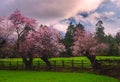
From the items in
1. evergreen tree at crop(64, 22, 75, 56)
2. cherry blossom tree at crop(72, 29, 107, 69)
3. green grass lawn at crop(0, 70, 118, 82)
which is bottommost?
green grass lawn at crop(0, 70, 118, 82)

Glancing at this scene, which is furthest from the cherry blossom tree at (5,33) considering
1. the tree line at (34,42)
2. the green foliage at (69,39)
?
the green foliage at (69,39)

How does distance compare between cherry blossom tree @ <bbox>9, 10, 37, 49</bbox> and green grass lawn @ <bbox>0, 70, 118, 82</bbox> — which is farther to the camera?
cherry blossom tree @ <bbox>9, 10, 37, 49</bbox>

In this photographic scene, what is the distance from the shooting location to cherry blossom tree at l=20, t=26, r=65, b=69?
58531 mm

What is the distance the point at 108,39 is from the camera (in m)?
144

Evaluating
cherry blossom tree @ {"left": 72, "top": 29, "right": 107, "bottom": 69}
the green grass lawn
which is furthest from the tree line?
the green grass lawn

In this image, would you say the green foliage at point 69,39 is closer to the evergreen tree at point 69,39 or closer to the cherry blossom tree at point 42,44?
the evergreen tree at point 69,39

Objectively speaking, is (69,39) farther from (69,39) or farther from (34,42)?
(34,42)

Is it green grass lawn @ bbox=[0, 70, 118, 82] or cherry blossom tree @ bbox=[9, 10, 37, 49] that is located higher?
cherry blossom tree @ bbox=[9, 10, 37, 49]

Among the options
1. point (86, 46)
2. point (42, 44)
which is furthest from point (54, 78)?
point (86, 46)

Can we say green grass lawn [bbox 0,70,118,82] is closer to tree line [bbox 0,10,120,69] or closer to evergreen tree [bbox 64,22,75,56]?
tree line [bbox 0,10,120,69]

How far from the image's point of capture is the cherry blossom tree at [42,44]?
5853 cm

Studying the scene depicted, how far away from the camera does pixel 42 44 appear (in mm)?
58781

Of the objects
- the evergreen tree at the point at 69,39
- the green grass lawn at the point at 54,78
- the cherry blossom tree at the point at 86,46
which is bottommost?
the green grass lawn at the point at 54,78

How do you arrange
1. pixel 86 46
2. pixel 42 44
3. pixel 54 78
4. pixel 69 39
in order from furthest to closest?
pixel 69 39, pixel 86 46, pixel 42 44, pixel 54 78
